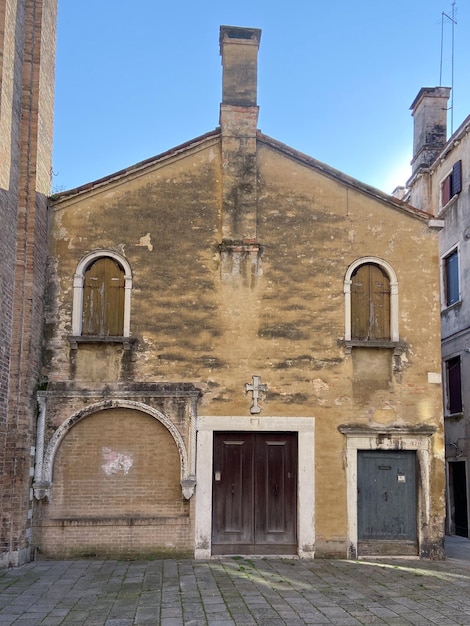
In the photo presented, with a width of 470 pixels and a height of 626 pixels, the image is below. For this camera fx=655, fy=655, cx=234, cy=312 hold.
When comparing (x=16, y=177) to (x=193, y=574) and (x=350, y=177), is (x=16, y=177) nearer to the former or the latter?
(x=350, y=177)

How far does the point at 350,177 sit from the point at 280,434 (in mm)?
5086

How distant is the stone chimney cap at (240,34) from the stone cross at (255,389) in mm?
6674

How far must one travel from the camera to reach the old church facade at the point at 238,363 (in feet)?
38.2

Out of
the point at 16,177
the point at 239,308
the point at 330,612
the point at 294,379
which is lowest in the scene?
the point at 330,612

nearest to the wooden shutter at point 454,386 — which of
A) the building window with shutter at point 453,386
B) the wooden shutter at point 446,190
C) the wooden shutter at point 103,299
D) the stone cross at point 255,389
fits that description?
the building window with shutter at point 453,386

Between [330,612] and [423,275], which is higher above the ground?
[423,275]

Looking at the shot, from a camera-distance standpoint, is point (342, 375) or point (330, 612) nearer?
point (330, 612)

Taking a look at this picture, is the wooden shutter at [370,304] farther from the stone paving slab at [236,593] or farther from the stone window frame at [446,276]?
the stone window frame at [446,276]

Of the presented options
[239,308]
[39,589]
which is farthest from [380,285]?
[39,589]

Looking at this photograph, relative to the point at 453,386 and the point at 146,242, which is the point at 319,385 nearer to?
the point at 146,242

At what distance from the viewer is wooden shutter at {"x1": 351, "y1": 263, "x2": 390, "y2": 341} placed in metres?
12.4

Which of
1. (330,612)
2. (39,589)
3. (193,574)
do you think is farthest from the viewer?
(193,574)

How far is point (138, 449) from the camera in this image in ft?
38.5

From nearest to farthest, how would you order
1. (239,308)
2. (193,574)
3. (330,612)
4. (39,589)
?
1. (330,612)
2. (39,589)
3. (193,574)
4. (239,308)
